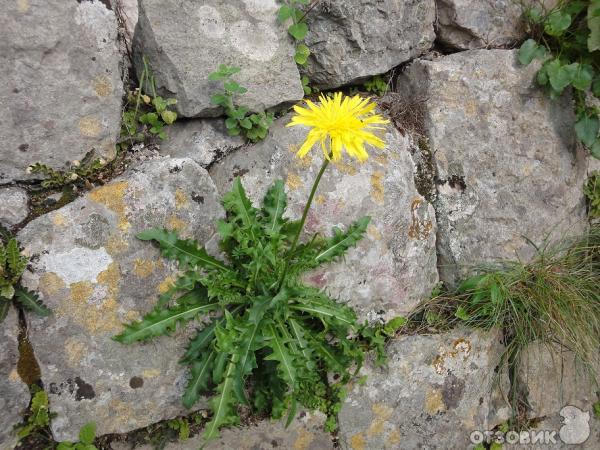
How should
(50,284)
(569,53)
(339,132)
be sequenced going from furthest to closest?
(569,53) < (50,284) < (339,132)

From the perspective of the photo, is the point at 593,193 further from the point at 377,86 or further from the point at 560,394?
the point at 377,86

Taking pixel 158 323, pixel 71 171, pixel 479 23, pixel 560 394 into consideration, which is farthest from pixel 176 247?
pixel 560 394

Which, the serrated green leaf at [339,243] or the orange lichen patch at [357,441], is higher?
the serrated green leaf at [339,243]

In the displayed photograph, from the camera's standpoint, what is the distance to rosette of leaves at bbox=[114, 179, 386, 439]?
247 centimetres

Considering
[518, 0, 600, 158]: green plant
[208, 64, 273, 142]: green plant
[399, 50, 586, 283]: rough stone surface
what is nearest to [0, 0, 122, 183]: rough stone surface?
[208, 64, 273, 142]: green plant

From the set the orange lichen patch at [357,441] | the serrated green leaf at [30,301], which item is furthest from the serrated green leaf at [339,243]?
the serrated green leaf at [30,301]

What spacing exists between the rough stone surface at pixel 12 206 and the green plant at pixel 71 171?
117mm

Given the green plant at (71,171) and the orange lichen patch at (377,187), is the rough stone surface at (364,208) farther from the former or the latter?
the green plant at (71,171)

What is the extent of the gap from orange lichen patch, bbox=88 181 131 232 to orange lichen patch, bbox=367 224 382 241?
1.41 m

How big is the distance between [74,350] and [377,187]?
1939 millimetres

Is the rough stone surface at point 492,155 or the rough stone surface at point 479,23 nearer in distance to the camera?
the rough stone surface at point 492,155

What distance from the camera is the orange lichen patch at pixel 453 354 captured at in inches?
122

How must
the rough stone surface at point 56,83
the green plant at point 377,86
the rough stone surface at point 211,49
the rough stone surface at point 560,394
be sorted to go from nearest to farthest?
the rough stone surface at point 56,83 < the rough stone surface at point 211,49 < the rough stone surface at point 560,394 < the green plant at point 377,86

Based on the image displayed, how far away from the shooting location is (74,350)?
2400mm
